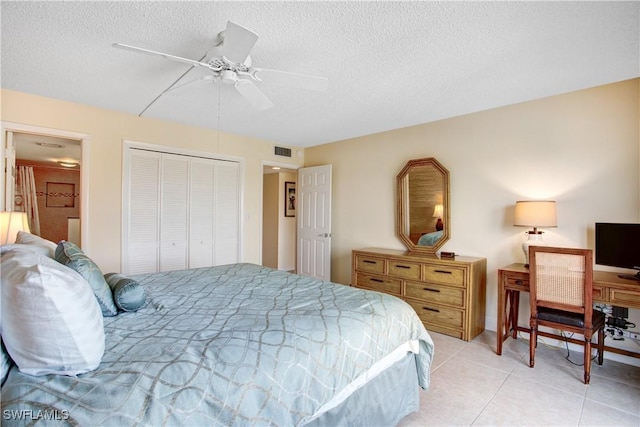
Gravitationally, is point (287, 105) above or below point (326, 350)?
above

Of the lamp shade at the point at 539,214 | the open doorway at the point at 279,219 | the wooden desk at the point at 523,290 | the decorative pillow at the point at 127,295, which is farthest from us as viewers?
the open doorway at the point at 279,219

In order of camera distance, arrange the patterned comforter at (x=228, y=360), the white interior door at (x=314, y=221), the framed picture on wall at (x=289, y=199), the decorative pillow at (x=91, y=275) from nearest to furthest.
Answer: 1. the patterned comforter at (x=228, y=360)
2. the decorative pillow at (x=91, y=275)
3. the white interior door at (x=314, y=221)
4. the framed picture on wall at (x=289, y=199)

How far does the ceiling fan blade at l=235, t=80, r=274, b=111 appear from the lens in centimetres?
233

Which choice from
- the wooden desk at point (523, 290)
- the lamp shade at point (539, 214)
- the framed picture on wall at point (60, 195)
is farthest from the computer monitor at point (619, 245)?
the framed picture on wall at point (60, 195)

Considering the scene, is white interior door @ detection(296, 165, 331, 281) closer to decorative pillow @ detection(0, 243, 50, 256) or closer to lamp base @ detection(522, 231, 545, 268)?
lamp base @ detection(522, 231, 545, 268)

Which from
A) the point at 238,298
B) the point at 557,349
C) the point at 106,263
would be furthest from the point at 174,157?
the point at 557,349

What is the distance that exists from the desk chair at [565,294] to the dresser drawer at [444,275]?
673 mm

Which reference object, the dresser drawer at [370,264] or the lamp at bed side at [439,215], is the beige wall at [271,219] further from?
the lamp at bed side at [439,215]

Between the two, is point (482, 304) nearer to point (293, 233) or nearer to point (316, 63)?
point (316, 63)

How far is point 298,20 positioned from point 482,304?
10.7 ft

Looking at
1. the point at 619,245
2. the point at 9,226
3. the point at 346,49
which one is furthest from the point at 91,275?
the point at 619,245

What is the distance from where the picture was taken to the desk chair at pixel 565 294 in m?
2.39

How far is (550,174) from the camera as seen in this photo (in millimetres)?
3094

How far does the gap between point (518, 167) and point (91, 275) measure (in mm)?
3719
